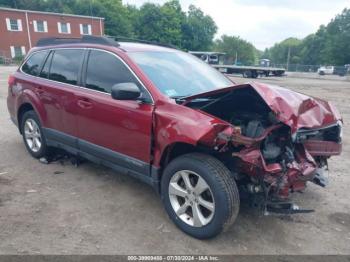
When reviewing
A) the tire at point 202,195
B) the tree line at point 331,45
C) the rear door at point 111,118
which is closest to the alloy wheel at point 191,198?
the tire at point 202,195

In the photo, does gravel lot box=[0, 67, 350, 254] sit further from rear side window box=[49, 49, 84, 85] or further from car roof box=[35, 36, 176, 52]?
car roof box=[35, 36, 176, 52]

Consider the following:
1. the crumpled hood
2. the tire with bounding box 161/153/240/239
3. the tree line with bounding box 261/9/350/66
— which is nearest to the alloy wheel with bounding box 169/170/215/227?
the tire with bounding box 161/153/240/239

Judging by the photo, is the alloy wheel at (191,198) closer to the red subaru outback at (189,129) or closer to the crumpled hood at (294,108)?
the red subaru outback at (189,129)

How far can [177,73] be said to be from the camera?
12.7ft

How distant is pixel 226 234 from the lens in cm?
317

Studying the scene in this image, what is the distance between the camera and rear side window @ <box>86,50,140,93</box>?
3645 mm

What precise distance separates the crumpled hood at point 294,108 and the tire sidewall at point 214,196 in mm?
730

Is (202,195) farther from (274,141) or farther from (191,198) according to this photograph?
(274,141)

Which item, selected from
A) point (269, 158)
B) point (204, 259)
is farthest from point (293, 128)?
point (204, 259)

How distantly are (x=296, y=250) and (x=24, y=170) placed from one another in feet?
12.7

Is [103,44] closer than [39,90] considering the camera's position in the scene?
Yes

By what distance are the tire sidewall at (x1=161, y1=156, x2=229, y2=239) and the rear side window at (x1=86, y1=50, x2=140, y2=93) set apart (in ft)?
3.48

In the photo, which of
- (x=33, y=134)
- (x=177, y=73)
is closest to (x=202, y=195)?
(x=177, y=73)

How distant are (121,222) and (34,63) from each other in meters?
3.22
